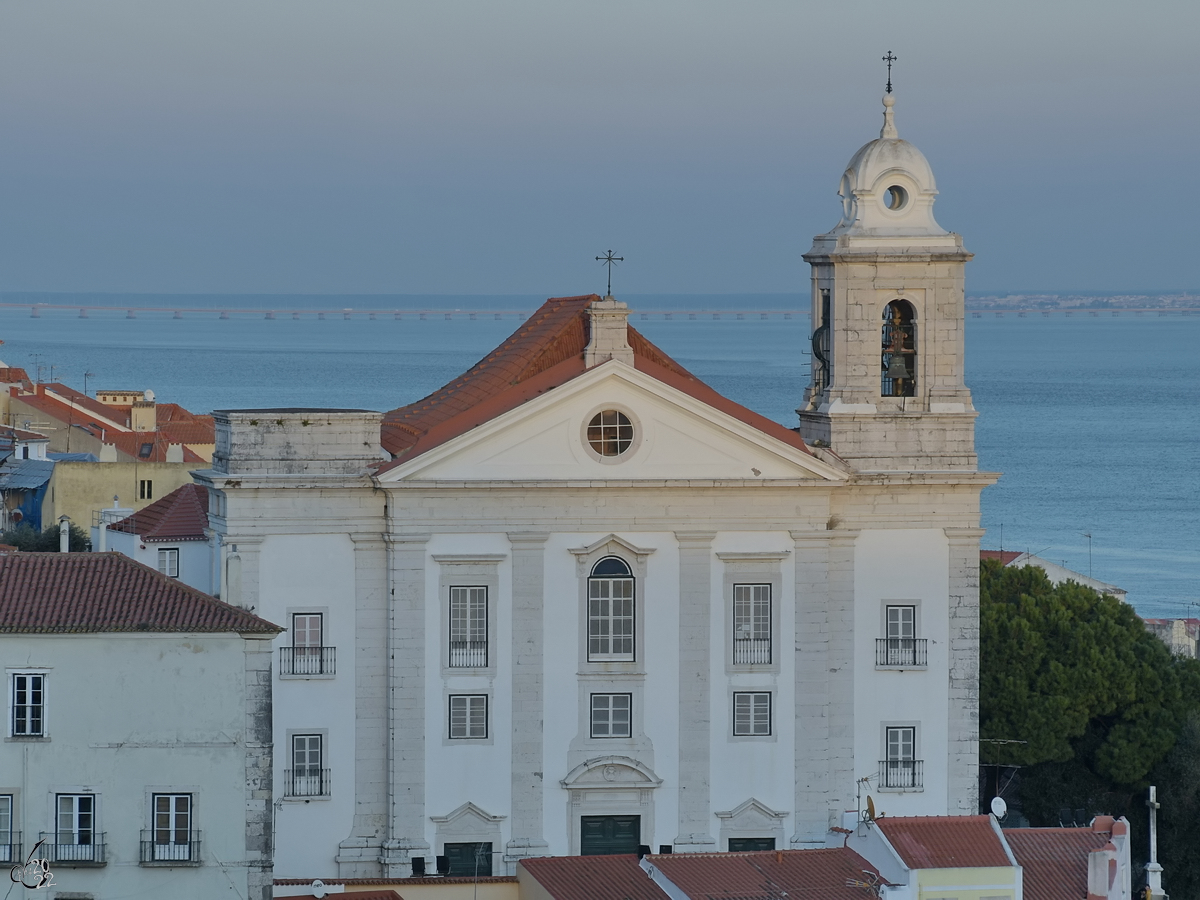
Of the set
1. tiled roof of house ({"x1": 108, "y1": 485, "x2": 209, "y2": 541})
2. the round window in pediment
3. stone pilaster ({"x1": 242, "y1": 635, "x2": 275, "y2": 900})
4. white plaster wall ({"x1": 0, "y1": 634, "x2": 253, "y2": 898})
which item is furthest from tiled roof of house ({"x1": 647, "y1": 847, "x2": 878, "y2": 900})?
tiled roof of house ({"x1": 108, "y1": 485, "x2": 209, "y2": 541})

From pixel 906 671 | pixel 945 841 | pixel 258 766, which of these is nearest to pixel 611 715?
pixel 906 671

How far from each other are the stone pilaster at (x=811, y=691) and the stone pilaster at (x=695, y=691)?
136 cm

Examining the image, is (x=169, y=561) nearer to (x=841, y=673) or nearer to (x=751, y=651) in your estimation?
(x=751, y=651)

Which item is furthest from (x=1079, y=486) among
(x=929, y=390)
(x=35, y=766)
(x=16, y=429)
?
(x=35, y=766)

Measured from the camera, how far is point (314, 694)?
40125mm

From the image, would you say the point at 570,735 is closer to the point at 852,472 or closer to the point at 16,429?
the point at 852,472

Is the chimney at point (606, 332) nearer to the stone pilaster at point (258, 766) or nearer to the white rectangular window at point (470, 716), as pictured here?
the white rectangular window at point (470, 716)

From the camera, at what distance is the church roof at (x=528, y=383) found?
41.3 metres

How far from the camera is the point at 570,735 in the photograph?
40.6 m

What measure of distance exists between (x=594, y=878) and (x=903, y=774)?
7.20 metres

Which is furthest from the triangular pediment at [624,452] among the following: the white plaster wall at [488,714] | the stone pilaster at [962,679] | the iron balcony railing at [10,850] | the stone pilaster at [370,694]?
the iron balcony railing at [10,850]

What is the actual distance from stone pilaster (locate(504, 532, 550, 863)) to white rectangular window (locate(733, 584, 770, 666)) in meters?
2.96

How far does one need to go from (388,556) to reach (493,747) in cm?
323

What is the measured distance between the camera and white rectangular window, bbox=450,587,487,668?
40406 millimetres
